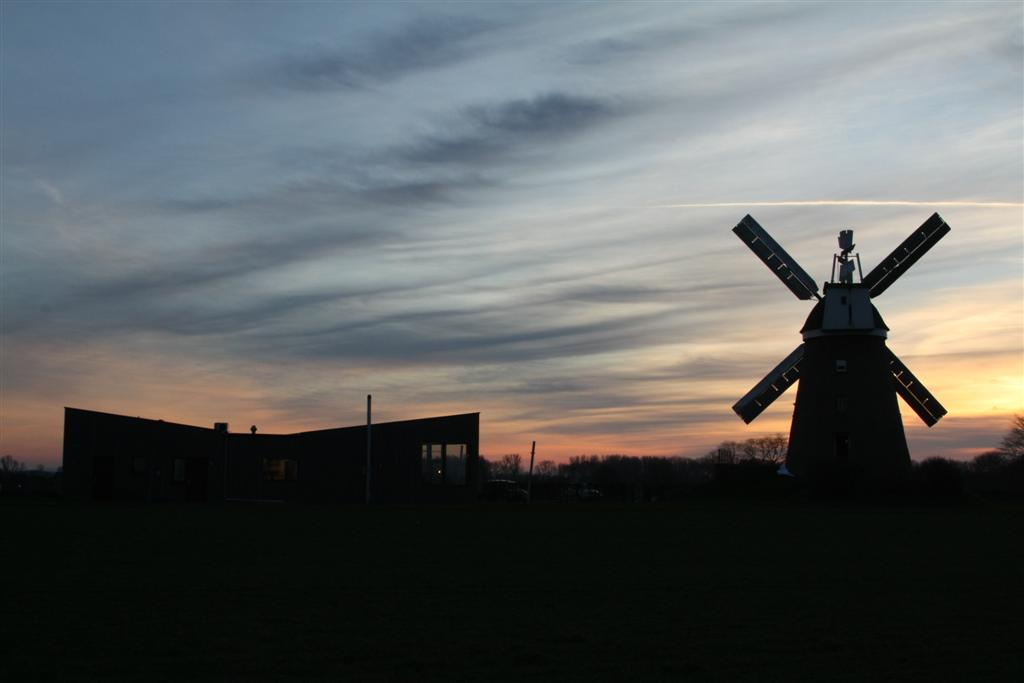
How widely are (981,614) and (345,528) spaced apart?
63.2 ft

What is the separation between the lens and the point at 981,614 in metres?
14.1

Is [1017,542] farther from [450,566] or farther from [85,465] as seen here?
[85,465]

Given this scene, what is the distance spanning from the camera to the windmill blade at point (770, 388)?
6094 cm

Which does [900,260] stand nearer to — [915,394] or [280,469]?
[915,394]

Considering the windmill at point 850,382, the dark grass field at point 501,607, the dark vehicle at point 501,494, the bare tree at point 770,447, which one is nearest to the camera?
the dark grass field at point 501,607

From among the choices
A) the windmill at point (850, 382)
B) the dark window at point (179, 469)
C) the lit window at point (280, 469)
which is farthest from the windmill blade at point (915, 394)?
the dark window at point (179, 469)

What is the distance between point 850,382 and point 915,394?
5674 millimetres

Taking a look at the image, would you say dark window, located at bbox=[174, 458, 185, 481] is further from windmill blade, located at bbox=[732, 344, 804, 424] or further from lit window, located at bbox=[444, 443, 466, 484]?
windmill blade, located at bbox=[732, 344, 804, 424]

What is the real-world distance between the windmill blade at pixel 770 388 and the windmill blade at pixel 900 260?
17.1ft

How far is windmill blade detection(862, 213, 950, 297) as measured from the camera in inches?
2324

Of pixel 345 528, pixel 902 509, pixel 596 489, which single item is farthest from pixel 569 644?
pixel 596 489

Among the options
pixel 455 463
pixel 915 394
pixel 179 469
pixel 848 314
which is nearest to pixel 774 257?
pixel 848 314

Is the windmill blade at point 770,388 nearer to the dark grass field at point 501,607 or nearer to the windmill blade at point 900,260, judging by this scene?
the windmill blade at point 900,260

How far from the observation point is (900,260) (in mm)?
59312
